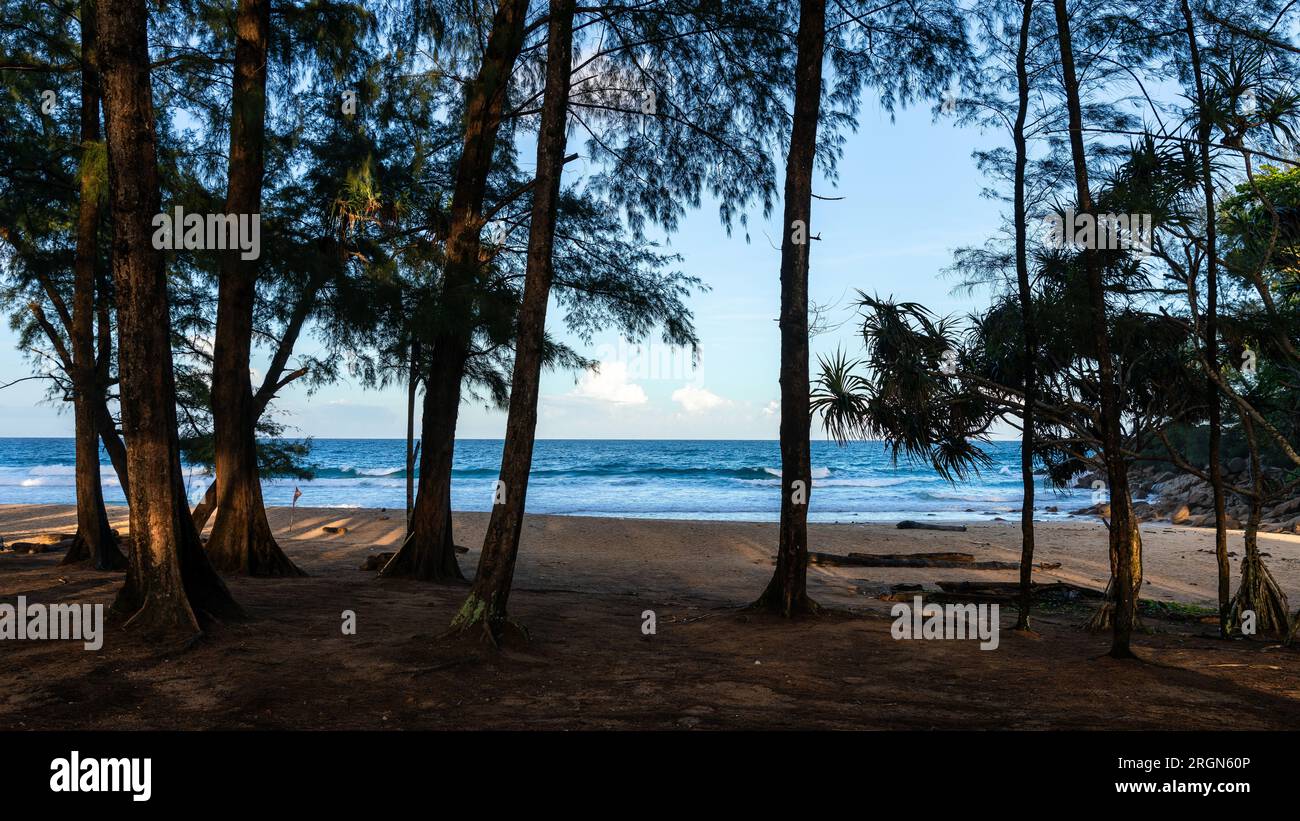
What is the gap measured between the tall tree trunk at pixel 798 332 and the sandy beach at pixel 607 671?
51cm

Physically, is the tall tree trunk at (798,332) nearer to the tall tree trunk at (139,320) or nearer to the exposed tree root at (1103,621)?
the exposed tree root at (1103,621)

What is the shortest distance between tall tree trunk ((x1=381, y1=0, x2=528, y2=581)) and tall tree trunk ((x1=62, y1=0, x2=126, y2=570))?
383 cm

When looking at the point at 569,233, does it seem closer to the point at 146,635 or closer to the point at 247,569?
the point at 247,569

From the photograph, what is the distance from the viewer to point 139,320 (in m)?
7.56

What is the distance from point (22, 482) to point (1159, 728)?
5936 cm

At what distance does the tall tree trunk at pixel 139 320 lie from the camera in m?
A: 7.47

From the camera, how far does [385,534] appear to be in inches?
821

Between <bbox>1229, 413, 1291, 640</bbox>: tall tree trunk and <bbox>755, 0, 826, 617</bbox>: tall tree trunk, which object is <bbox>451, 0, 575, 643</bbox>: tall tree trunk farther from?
<bbox>1229, 413, 1291, 640</bbox>: tall tree trunk

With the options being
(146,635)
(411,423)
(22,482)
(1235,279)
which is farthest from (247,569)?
(22,482)

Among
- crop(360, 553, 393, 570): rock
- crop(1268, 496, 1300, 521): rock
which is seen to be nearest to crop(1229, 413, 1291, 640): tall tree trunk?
crop(360, 553, 393, 570): rock

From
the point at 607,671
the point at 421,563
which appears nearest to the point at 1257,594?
the point at 607,671

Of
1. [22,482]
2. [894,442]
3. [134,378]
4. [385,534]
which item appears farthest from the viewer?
[22,482]

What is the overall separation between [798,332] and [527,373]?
3470 mm

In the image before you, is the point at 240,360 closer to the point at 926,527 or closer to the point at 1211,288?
the point at 1211,288
